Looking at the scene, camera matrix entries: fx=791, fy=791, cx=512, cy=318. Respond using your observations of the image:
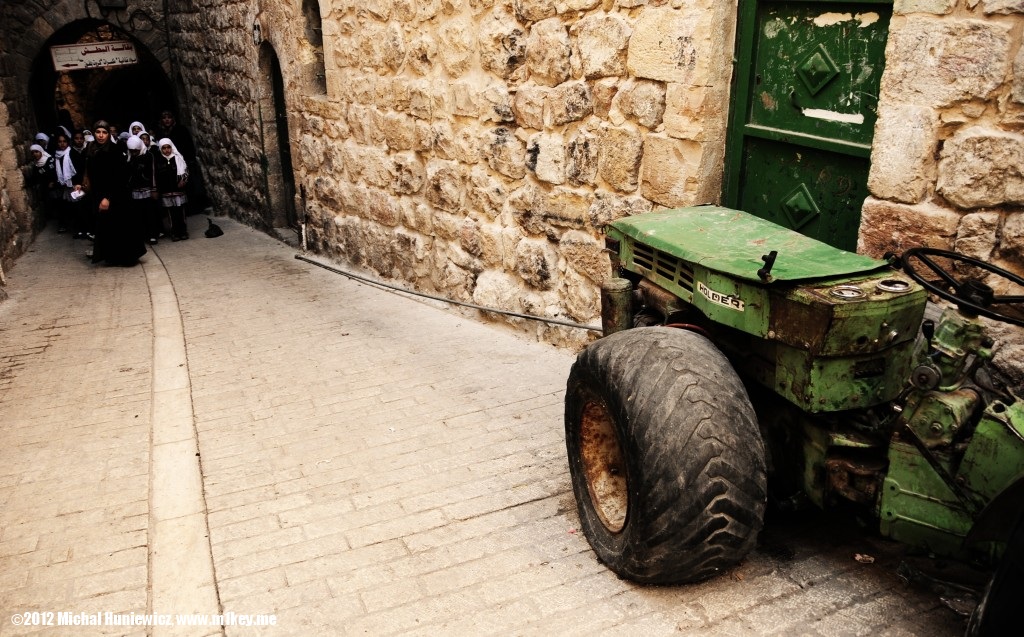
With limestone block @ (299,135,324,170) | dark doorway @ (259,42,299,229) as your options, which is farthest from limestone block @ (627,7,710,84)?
dark doorway @ (259,42,299,229)

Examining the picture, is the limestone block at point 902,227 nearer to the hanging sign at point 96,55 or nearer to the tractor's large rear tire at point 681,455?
the tractor's large rear tire at point 681,455

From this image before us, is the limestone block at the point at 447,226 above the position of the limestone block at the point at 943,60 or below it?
below

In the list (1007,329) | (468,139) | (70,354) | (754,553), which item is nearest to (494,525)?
(754,553)

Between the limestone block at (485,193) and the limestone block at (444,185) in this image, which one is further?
the limestone block at (444,185)

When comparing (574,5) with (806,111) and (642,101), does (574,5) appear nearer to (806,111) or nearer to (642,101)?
(642,101)

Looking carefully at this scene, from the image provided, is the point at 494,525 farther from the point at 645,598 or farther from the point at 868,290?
the point at 868,290

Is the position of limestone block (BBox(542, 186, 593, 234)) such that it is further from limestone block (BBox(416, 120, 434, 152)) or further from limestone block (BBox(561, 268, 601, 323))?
limestone block (BBox(416, 120, 434, 152))

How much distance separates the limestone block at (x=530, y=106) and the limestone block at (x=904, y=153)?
259 cm

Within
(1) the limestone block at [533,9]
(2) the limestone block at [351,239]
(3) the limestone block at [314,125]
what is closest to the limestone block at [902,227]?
(1) the limestone block at [533,9]

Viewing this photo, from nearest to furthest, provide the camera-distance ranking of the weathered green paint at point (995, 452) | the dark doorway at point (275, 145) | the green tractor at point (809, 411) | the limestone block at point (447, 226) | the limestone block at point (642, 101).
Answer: the weathered green paint at point (995, 452)
the green tractor at point (809, 411)
the limestone block at point (642, 101)
the limestone block at point (447, 226)
the dark doorway at point (275, 145)

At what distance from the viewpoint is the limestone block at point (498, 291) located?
249 inches

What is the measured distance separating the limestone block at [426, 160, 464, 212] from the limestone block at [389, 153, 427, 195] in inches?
6.9

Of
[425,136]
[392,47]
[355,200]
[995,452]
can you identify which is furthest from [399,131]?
[995,452]

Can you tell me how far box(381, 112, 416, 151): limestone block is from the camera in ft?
24.0
